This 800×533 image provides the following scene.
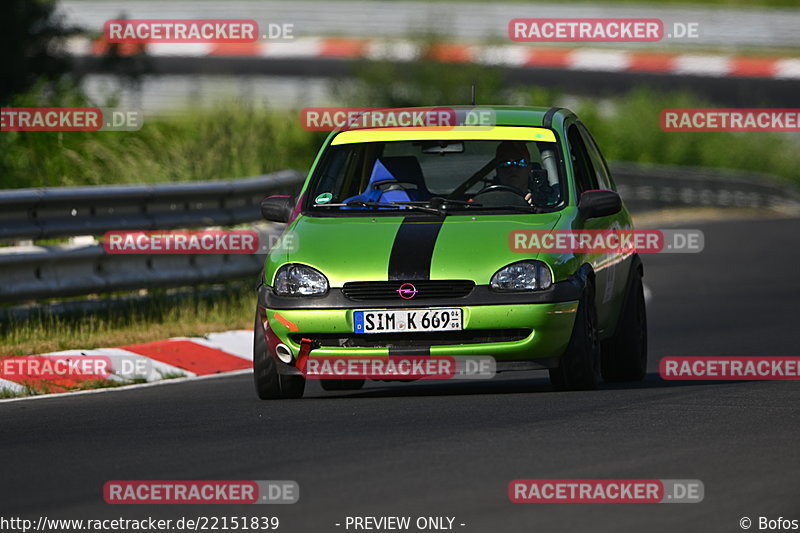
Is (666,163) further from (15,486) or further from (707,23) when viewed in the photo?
(15,486)

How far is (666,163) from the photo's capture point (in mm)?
50000

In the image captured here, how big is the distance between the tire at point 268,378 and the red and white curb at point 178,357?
1.60 m

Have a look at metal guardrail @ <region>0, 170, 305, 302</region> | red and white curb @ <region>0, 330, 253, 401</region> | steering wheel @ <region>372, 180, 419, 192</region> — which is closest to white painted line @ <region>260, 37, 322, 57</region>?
metal guardrail @ <region>0, 170, 305, 302</region>

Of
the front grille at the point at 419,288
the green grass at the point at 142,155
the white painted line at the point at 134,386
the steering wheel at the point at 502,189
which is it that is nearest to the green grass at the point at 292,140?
the green grass at the point at 142,155

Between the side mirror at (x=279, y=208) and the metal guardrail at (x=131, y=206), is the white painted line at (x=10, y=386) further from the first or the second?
the metal guardrail at (x=131, y=206)

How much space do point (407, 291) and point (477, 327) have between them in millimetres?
422

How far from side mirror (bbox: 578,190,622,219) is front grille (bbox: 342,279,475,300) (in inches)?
42.1

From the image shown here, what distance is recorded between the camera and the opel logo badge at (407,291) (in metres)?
9.98

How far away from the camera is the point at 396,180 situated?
11.5 metres

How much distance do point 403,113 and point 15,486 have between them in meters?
5.11

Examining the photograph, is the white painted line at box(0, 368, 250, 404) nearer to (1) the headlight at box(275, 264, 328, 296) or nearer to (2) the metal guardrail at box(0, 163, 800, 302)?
(2) the metal guardrail at box(0, 163, 800, 302)

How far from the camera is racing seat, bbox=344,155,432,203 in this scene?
1123cm

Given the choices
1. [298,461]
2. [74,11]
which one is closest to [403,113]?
[298,461]

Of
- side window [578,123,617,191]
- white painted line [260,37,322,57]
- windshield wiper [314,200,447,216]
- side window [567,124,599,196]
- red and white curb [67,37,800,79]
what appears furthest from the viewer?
white painted line [260,37,322,57]
